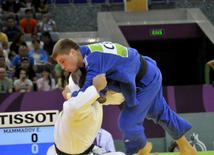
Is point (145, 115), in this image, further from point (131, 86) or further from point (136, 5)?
point (136, 5)

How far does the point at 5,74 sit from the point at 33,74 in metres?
0.53

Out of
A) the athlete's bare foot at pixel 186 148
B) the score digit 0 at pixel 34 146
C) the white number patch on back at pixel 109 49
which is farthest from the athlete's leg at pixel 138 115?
the score digit 0 at pixel 34 146

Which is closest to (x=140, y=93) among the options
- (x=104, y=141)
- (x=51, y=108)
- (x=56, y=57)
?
(x=56, y=57)

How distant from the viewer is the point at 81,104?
2189mm

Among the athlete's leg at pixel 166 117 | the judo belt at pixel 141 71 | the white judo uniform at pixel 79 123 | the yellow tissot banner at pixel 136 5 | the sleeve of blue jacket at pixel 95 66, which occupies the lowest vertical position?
the athlete's leg at pixel 166 117

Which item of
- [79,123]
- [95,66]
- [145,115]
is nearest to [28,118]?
[145,115]

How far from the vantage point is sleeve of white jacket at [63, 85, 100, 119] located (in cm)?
218

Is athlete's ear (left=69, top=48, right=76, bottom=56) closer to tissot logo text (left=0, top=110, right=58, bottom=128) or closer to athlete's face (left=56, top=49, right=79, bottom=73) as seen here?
athlete's face (left=56, top=49, right=79, bottom=73)

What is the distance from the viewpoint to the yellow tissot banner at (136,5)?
9394 millimetres

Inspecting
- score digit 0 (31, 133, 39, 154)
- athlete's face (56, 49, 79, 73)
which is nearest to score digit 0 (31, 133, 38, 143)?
score digit 0 (31, 133, 39, 154)

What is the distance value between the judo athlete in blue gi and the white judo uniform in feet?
0.63

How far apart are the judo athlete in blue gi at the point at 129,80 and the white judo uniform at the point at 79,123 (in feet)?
0.63

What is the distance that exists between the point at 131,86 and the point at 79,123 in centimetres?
67

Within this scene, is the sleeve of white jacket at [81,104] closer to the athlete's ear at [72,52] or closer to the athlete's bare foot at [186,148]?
the athlete's ear at [72,52]
